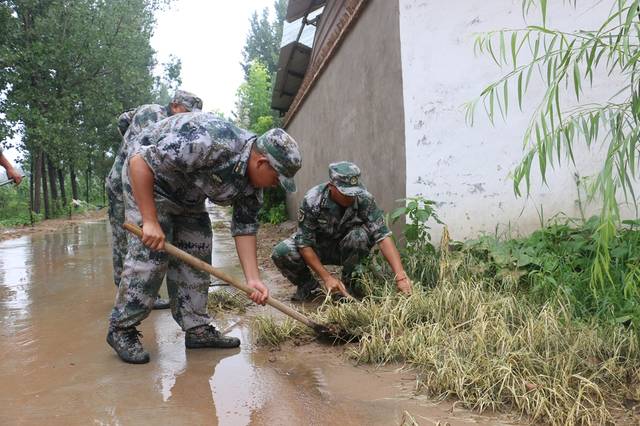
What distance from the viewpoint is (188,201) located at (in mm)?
2727

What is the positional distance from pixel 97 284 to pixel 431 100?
11.2 feet

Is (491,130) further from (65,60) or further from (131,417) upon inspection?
(65,60)

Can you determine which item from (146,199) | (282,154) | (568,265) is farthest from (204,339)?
(568,265)

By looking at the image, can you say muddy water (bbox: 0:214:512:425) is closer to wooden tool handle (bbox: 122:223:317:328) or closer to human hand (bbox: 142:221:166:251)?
wooden tool handle (bbox: 122:223:317:328)

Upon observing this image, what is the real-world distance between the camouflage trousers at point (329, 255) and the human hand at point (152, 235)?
4.67 feet

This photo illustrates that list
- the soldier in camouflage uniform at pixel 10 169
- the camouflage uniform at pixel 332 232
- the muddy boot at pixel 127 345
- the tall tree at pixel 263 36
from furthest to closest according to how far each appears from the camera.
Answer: the tall tree at pixel 263 36 < the soldier in camouflage uniform at pixel 10 169 < the camouflage uniform at pixel 332 232 < the muddy boot at pixel 127 345

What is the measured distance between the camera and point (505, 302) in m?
2.72

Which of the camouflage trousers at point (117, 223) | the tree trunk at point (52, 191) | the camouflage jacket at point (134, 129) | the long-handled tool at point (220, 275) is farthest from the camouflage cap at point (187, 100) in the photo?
the tree trunk at point (52, 191)

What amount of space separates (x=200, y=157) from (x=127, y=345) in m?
1.07

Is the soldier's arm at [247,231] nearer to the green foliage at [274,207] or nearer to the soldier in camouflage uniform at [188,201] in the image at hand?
the soldier in camouflage uniform at [188,201]

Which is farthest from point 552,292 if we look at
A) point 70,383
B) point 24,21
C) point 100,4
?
point 100,4

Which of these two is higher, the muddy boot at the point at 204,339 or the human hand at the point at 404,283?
the human hand at the point at 404,283

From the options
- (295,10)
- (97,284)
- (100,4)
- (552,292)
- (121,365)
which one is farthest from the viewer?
(100,4)

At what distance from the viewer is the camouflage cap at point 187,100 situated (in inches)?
142
